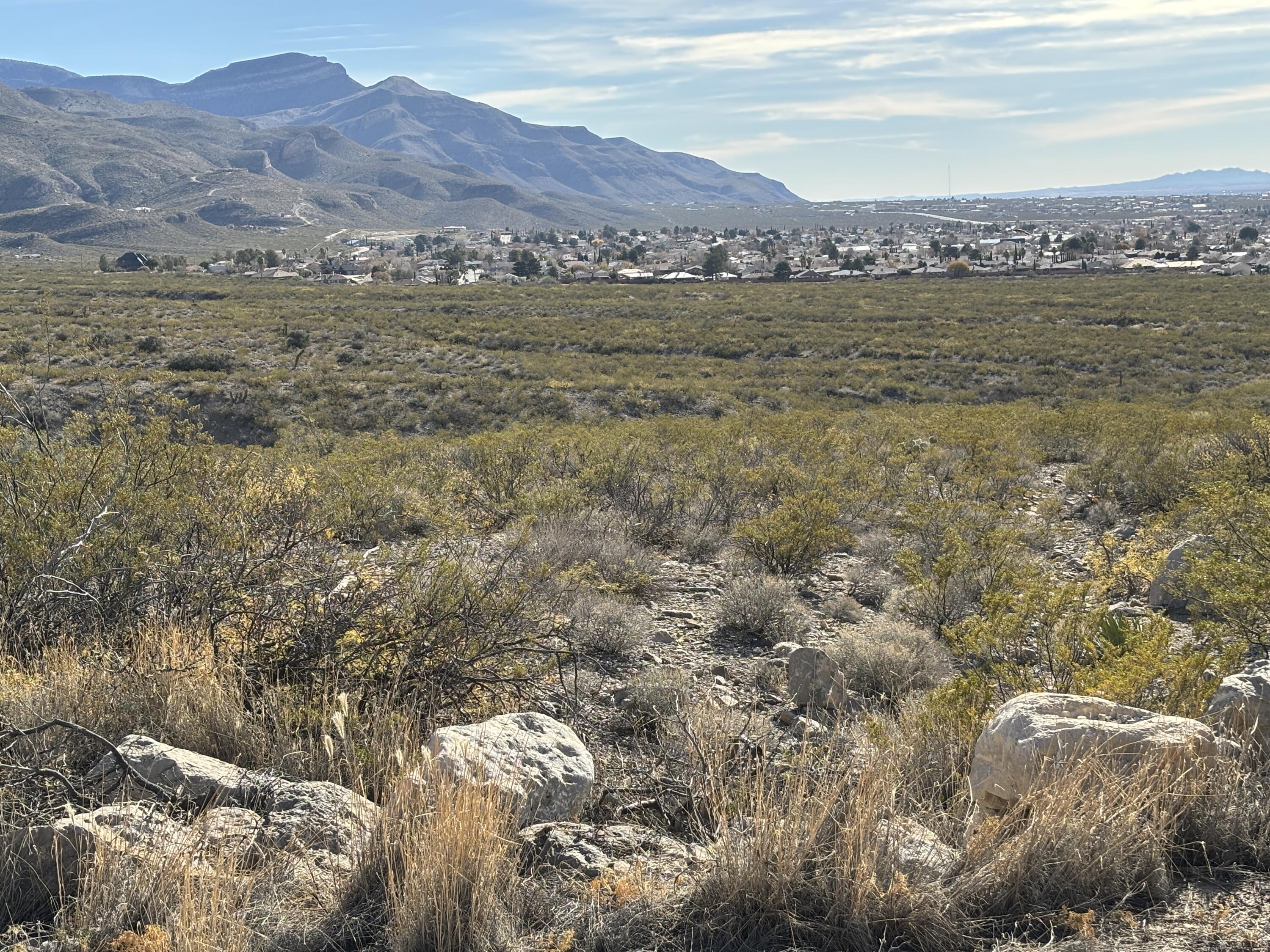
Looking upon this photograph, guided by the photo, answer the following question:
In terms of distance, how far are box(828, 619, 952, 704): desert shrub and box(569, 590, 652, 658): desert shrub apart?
137cm

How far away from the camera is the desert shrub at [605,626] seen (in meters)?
5.98

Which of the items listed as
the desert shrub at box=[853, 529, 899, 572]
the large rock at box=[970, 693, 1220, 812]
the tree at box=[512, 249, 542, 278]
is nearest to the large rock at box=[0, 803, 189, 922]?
the large rock at box=[970, 693, 1220, 812]

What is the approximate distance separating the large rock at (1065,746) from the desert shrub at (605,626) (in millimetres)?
2947

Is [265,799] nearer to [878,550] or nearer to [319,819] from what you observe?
[319,819]

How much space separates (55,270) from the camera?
258 ft

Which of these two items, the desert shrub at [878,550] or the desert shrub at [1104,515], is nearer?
the desert shrub at [878,550]

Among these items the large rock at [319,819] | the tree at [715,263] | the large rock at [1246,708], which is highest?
the tree at [715,263]

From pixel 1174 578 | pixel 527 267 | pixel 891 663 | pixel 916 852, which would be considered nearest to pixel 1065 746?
pixel 916 852

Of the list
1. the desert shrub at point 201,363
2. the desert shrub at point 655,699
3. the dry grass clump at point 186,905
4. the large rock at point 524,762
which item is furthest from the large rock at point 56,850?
the desert shrub at point 201,363

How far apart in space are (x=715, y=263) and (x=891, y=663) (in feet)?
300

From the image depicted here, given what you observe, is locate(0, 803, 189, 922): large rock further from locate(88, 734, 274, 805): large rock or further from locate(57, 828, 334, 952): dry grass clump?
locate(88, 734, 274, 805): large rock

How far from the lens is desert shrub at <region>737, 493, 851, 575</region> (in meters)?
8.22

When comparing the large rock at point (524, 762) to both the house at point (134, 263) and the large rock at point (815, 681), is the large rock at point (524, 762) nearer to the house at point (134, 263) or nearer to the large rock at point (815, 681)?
the large rock at point (815, 681)

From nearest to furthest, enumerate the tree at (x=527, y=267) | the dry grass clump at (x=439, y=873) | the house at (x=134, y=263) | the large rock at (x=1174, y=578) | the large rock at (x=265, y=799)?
the dry grass clump at (x=439, y=873) < the large rock at (x=265, y=799) < the large rock at (x=1174, y=578) < the house at (x=134, y=263) < the tree at (x=527, y=267)
